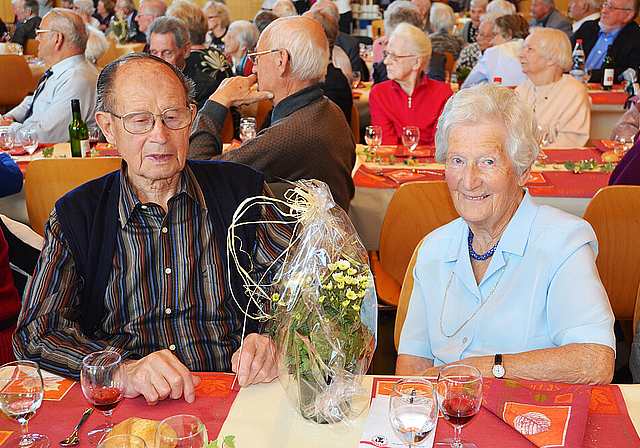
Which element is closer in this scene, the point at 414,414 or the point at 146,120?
the point at 414,414

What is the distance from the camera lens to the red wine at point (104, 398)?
135 cm

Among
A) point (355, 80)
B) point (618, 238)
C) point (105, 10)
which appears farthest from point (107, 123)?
point (105, 10)

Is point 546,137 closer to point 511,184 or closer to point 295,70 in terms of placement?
point 295,70

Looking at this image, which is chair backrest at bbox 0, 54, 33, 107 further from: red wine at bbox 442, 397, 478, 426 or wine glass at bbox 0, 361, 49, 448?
red wine at bbox 442, 397, 478, 426

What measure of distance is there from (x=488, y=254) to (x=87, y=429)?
1162 millimetres

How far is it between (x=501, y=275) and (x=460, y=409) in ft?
2.11

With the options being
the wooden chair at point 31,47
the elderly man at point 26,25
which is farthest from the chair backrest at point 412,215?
the wooden chair at point 31,47

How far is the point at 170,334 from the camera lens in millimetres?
1932

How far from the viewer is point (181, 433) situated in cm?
119

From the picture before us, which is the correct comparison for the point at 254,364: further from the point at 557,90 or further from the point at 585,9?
the point at 585,9

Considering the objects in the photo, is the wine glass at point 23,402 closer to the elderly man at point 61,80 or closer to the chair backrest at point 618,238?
the chair backrest at point 618,238

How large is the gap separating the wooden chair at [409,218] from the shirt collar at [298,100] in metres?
0.65

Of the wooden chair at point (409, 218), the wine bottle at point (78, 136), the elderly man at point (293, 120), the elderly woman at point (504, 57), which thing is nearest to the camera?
the wooden chair at point (409, 218)

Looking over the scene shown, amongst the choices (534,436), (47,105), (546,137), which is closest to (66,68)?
(47,105)
